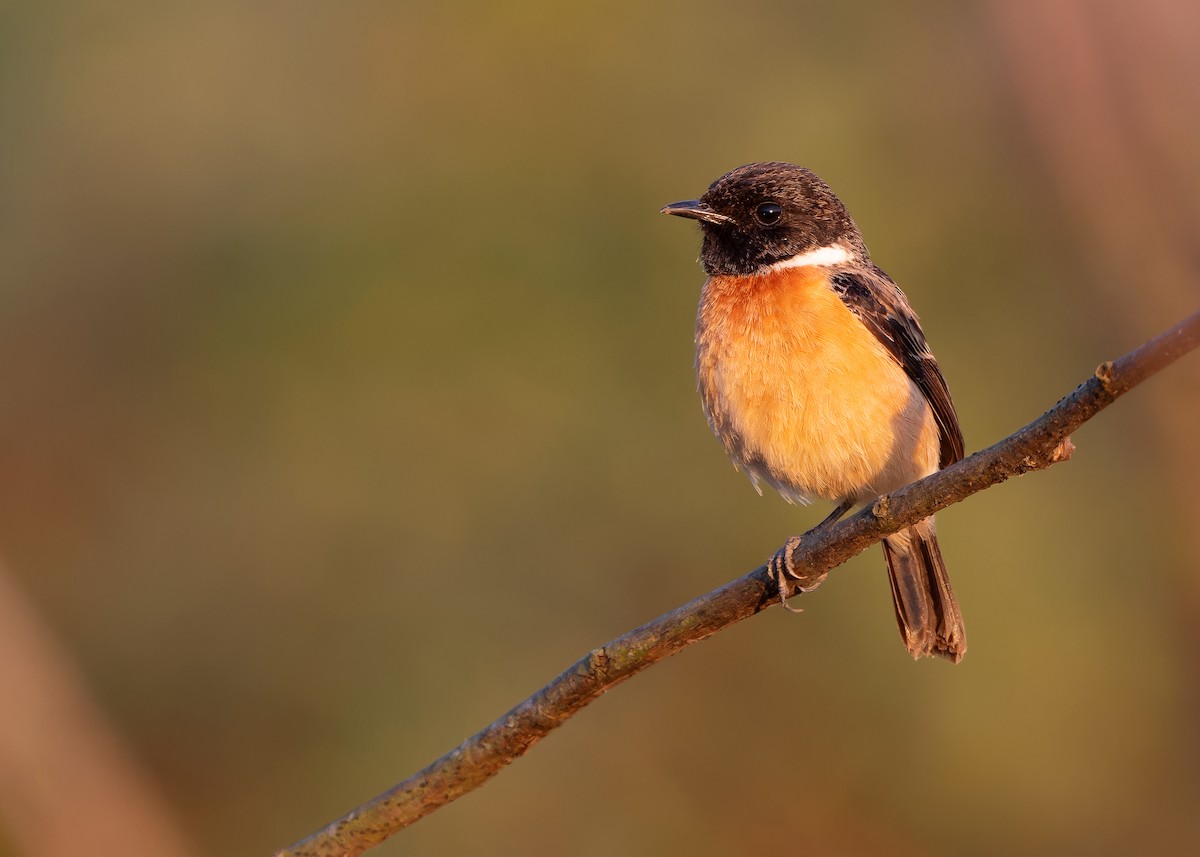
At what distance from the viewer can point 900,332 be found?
6262 millimetres

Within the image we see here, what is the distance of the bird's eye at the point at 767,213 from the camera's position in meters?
6.50

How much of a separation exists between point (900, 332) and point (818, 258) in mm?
557

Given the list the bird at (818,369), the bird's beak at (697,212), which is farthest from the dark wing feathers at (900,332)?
the bird's beak at (697,212)

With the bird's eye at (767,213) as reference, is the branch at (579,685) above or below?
below

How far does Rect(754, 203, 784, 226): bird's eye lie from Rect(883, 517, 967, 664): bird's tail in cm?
169

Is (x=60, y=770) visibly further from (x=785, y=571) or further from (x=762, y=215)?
(x=785, y=571)

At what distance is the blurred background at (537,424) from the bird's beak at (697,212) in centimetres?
435

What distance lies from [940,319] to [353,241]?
5293 millimetres

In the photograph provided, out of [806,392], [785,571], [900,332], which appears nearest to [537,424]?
[900,332]

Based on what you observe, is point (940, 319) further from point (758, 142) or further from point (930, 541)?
point (930, 541)

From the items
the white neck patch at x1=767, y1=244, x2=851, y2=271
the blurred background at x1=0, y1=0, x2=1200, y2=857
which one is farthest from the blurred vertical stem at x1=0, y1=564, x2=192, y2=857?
the white neck patch at x1=767, y1=244, x2=851, y2=271

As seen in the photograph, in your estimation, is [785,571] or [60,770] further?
[60,770]

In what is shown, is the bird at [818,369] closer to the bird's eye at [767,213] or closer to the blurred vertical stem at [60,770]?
the bird's eye at [767,213]

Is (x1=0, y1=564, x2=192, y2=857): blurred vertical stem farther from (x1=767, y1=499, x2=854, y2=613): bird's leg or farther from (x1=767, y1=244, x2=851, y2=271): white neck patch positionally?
(x1=767, y1=499, x2=854, y2=613): bird's leg
